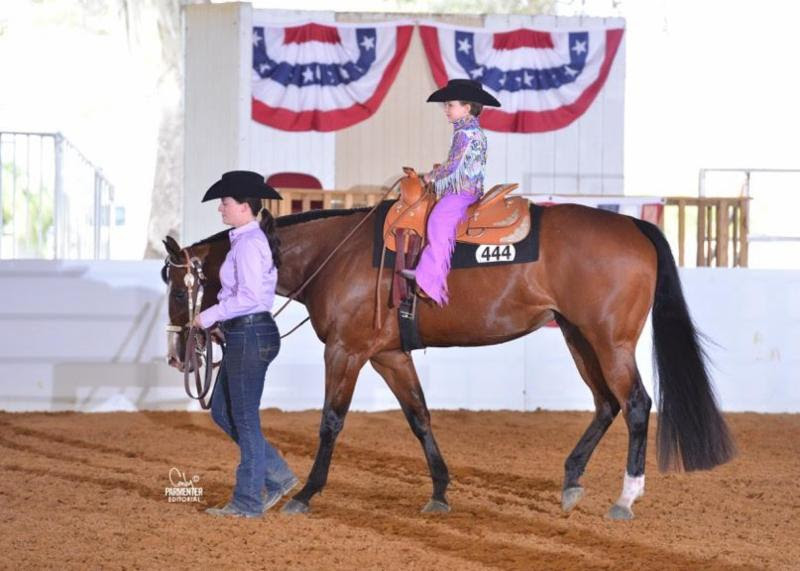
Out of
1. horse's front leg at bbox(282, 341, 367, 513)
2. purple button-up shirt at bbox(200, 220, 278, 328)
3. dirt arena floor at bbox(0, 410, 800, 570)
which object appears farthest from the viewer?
horse's front leg at bbox(282, 341, 367, 513)

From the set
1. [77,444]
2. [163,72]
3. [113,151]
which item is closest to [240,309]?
[77,444]

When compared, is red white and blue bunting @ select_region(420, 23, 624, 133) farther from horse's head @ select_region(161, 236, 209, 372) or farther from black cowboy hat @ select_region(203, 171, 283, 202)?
black cowboy hat @ select_region(203, 171, 283, 202)

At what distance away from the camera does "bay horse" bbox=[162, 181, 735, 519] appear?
240 inches

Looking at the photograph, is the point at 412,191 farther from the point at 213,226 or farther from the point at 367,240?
the point at 213,226

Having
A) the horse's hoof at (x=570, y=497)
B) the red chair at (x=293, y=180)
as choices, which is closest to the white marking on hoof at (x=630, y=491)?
the horse's hoof at (x=570, y=497)

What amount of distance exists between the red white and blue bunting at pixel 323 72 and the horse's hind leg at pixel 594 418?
7576mm

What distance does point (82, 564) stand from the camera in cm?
473

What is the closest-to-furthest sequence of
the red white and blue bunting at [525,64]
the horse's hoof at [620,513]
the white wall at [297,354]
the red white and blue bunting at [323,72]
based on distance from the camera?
the horse's hoof at [620,513] < the white wall at [297,354] < the red white and blue bunting at [323,72] < the red white and blue bunting at [525,64]

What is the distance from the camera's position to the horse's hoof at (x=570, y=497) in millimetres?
6141

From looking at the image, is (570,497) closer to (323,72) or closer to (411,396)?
(411,396)

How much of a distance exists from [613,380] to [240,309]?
2096 mm

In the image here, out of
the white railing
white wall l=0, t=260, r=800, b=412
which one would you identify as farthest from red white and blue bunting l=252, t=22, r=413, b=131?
white wall l=0, t=260, r=800, b=412

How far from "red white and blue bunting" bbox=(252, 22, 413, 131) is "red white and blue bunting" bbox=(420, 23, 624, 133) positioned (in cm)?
55

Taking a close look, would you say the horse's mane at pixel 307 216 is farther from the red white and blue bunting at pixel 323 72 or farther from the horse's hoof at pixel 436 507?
the red white and blue bunting at pixel 323 72
